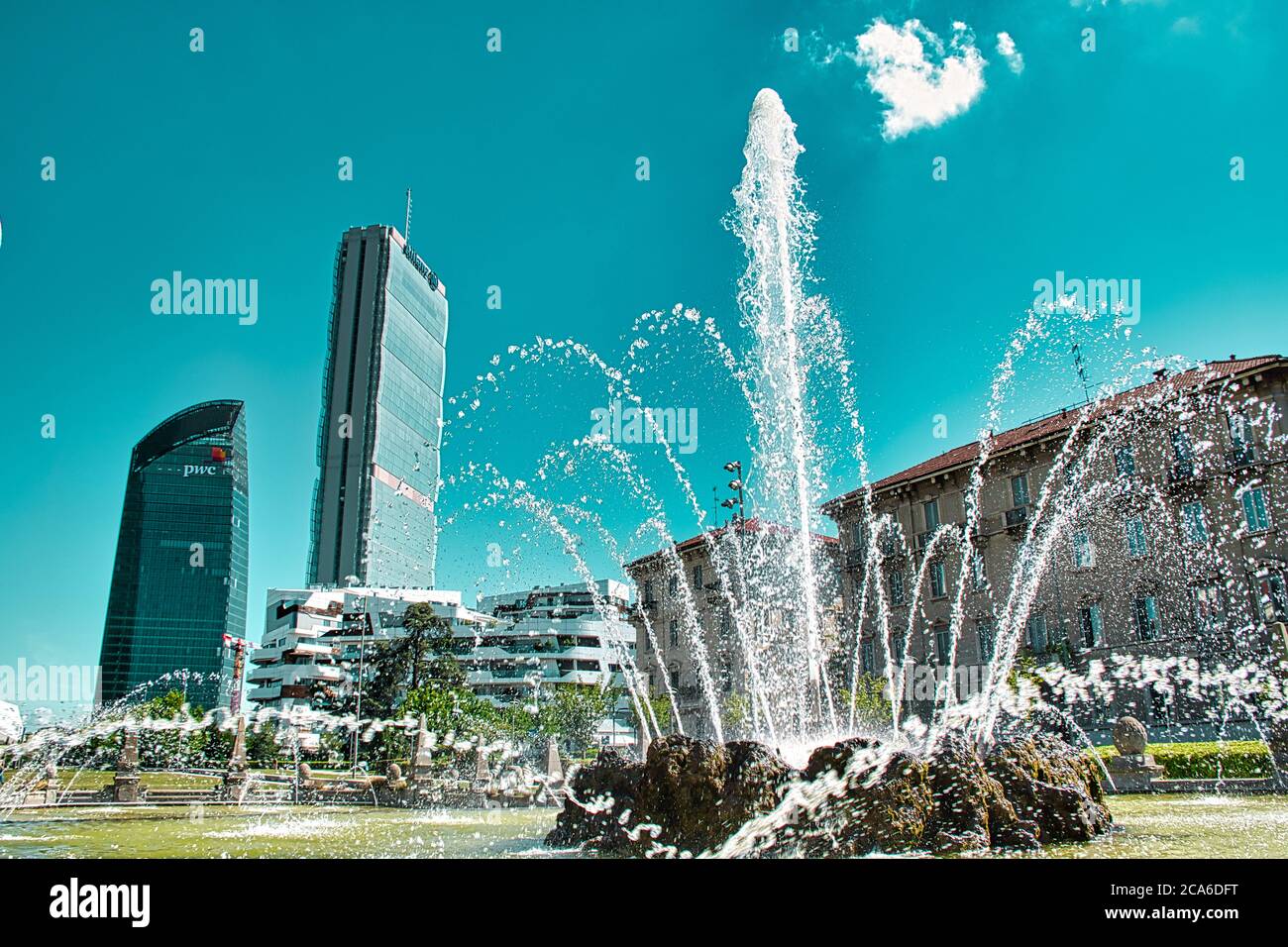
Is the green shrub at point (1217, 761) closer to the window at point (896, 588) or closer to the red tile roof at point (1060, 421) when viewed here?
the red tile roof at point (1060, 421)

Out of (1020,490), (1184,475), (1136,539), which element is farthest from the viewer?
(1020,490)

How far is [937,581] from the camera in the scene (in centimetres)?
4056

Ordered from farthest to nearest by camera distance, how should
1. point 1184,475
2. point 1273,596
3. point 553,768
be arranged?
point 1184,475 → point 1273,596 → point 553,768

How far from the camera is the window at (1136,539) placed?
109 feet

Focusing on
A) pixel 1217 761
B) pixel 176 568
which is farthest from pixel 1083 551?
pixel 176 568

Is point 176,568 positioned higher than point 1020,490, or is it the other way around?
point 176,568

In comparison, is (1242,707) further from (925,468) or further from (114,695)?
(114,695)

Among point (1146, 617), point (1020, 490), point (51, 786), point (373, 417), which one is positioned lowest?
point (51, 786)

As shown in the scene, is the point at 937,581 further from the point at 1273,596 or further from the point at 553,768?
the point at 553,768

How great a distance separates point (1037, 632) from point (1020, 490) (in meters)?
5.86

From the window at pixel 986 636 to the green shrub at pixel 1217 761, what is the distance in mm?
15843

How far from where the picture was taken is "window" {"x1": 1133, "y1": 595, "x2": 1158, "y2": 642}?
1276 inches
